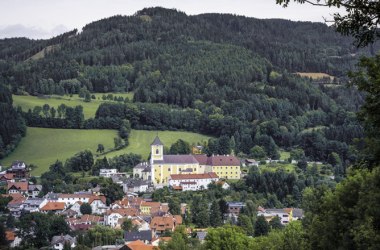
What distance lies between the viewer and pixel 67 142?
91.8 meters

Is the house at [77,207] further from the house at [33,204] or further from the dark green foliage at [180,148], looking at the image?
the dark green foliage at [180,148]

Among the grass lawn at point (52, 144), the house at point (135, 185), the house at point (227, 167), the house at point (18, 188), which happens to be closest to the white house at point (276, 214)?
the house at point (135, 185)

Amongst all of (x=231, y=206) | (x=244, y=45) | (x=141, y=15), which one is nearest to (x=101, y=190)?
(x=231, y=206)

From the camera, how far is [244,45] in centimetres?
16250

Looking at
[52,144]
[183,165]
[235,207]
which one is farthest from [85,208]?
[52,144]

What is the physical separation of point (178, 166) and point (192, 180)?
6.03m

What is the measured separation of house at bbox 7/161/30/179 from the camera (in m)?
79.7

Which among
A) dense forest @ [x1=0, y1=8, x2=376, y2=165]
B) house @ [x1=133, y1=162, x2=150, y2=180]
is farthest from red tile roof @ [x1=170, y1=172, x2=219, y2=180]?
dense forest @ [x1=0, y1=8, x2=376, y2=165]

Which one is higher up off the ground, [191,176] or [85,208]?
[191,176]

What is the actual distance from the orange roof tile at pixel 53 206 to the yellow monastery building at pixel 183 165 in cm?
1545

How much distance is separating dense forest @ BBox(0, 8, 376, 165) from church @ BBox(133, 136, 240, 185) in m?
6.76

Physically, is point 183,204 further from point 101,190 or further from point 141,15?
point 141,15

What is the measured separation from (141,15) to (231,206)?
135 meters

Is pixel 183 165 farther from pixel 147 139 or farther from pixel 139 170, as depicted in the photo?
pixel 147 139
